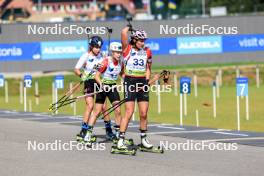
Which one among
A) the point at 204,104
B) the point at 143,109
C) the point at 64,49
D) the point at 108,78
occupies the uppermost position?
the point at 64,49

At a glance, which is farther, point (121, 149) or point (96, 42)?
point (96, 42)

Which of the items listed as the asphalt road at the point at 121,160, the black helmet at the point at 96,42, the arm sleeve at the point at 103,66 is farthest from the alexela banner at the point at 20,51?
the arm sleeve at the point at 103,66

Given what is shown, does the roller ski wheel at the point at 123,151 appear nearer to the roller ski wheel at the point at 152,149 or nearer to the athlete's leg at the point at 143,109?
the roller ski wheel at the point at 152,149

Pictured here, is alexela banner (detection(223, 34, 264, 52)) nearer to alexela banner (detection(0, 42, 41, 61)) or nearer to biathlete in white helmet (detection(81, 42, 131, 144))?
alexela banner (detection(0, 42, 41, 61))

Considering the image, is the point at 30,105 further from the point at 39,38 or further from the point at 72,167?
the point at 72,167

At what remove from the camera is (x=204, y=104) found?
33.0 meters

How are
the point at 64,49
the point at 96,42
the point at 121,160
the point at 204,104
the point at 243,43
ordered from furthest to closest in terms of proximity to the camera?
the point at 243,43 → the point at 64,49 → the point at 204,104 → the point at 96,42 → the point at 121,160

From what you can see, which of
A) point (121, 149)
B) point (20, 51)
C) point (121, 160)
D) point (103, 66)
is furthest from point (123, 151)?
point (20, 51)

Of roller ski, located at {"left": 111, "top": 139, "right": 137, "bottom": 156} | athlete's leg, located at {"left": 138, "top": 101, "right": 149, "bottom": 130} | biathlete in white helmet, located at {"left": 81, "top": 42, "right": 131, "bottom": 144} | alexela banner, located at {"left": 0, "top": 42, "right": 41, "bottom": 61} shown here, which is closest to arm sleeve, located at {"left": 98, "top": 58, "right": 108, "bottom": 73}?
biathlete in white helmet, located at {"left": 81, "top": 42, "right": 131, "bottom": 144}

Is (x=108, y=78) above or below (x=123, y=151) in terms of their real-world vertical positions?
above

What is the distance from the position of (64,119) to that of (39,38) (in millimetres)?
22268

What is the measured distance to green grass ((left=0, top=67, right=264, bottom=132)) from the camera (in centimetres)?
2692

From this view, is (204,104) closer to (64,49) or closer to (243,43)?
(64,49)

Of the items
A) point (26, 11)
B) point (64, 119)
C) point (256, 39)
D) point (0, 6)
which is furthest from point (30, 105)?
point (26, 11)
